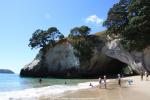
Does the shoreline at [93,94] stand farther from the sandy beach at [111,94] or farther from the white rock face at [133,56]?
the white rock face at [133,56]

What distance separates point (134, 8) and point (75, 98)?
25.8 metres

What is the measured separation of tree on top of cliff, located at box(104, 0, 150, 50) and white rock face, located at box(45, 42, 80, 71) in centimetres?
1270

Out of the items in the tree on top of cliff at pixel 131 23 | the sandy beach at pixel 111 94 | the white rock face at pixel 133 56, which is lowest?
the sandy beach at pixel 111 94

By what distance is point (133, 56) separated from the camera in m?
45.3

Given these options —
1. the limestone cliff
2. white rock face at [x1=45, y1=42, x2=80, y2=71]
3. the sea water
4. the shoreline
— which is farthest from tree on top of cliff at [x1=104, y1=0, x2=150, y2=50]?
the shoreline

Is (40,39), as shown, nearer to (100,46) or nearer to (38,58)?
(38,58)

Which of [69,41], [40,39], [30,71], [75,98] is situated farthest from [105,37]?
[75,98]

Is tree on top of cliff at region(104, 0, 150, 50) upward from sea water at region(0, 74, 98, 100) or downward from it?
upward

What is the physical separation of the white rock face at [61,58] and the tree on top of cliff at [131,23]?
12695 millimetres

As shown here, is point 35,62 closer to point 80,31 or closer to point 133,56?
point 80,31

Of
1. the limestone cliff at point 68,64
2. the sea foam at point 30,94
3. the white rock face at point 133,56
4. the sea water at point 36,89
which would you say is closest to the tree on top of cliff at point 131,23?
the white rock face at point 133,56

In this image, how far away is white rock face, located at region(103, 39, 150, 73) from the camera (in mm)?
44094

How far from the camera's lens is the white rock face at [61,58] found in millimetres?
57844

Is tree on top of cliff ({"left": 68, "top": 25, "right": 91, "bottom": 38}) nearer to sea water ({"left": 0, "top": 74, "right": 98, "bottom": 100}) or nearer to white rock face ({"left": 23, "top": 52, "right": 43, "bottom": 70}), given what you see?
white rock face ({"left": 23, "top": 52, "right": 43, "bottom": 70})
